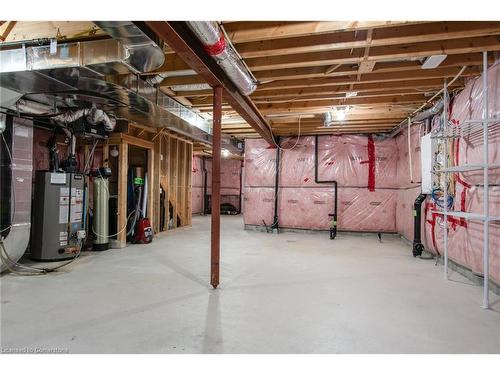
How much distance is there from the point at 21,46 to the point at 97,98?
3.31 ft

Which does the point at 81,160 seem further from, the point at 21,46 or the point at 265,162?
the point at 265,162

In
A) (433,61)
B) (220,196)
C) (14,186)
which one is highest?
(433,61)

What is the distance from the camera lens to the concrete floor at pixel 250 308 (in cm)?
195

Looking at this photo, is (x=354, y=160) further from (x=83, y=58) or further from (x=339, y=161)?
(x=83, y=58)

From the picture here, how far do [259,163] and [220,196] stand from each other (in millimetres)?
3361

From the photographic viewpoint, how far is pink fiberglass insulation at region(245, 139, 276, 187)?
744 centimetres

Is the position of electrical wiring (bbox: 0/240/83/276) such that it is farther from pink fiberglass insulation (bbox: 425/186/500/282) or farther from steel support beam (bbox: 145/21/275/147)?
pink fiberglass insulation (bbox: 425/186/500/282)

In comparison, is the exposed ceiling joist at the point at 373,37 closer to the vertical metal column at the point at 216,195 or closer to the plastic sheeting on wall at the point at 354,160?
the vertical metal column at the point at 216,195

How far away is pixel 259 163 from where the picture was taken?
7.53 m

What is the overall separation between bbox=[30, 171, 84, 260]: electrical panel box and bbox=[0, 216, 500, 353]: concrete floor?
0.43 meters

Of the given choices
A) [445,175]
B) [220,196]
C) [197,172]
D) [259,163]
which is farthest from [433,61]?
[197,172]

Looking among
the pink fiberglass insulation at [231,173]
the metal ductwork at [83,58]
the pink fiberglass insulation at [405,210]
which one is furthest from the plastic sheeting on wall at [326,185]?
the pink fiberglass insulation at [231,173]

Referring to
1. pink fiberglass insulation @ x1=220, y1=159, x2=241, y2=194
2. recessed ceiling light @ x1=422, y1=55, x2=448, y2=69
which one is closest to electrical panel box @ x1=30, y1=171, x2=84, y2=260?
recessed ceiling light @ x1=422, y1=55, x2=448, y2=69
